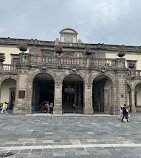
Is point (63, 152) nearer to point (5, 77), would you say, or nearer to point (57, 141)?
point (57, 141)

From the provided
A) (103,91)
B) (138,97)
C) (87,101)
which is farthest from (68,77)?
(138,97)

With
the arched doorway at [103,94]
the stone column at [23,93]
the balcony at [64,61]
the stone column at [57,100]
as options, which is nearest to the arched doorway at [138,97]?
the arched doorway at [103,94]

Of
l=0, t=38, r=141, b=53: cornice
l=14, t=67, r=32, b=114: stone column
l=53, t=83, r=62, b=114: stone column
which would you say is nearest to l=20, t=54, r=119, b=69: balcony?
l=14, t=67, r=32, b=114: stone column

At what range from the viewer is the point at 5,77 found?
1858 cm

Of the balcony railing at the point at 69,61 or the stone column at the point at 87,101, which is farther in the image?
the balcony railing at the point at 69,61

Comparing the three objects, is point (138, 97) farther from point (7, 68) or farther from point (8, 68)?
point (7, 68)

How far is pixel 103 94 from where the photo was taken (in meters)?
17.8

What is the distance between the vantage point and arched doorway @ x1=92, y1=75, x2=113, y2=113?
53.2 feet

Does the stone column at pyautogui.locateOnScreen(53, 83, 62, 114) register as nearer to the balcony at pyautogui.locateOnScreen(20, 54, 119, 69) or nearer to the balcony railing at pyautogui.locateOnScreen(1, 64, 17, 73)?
the balcony at pyautogui.locateOnScreen(20, 54, 119, 69)

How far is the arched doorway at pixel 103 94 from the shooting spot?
16.2 metres

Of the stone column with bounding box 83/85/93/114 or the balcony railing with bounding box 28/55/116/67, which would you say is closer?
the stone column with bounding box 83/85/93/114

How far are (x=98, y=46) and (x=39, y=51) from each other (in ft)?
39.2

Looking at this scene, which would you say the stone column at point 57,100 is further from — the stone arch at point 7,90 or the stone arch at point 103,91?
the stone arch at point 7,90

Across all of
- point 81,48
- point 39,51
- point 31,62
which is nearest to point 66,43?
point 81,48
